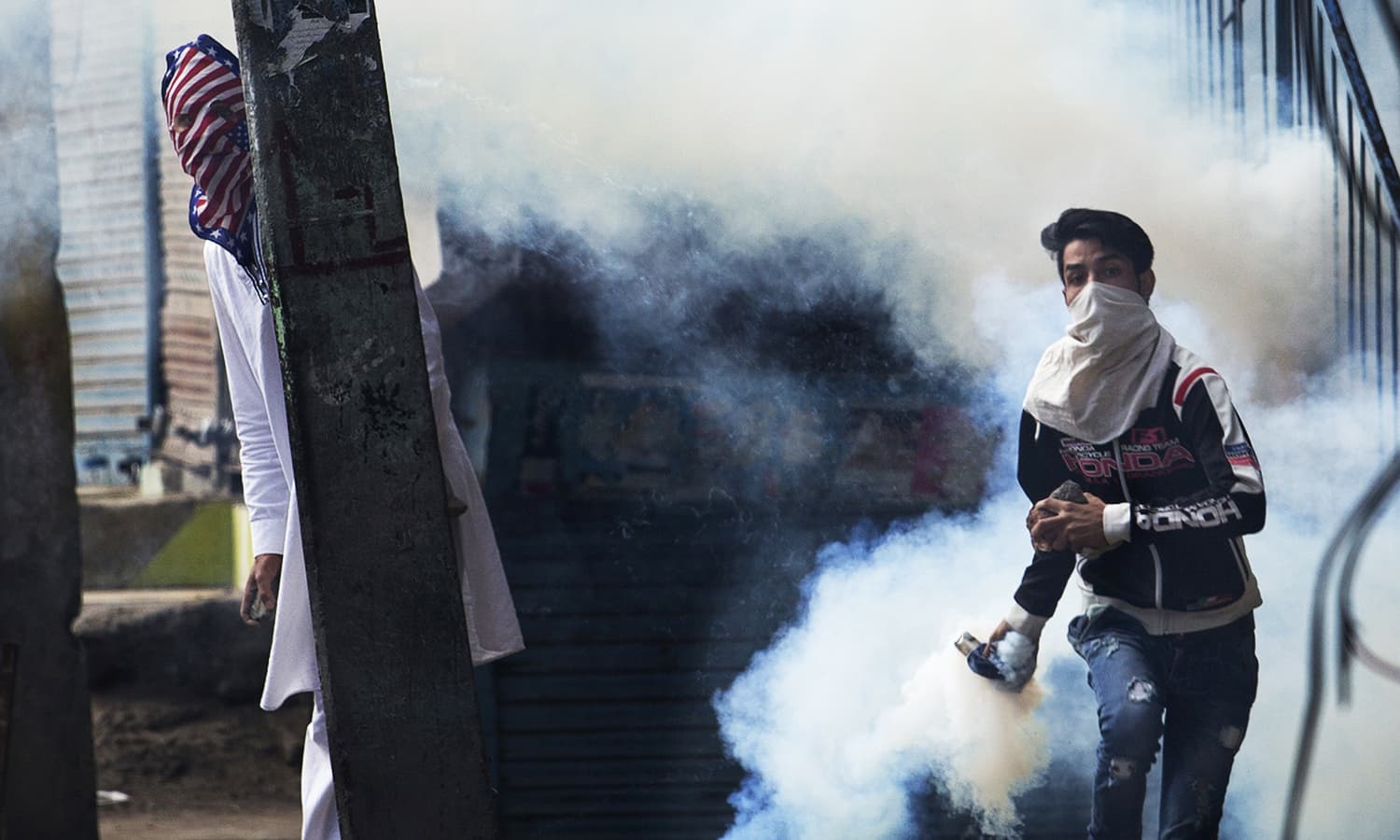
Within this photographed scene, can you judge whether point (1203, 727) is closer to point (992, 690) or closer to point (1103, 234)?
point (992, 690)

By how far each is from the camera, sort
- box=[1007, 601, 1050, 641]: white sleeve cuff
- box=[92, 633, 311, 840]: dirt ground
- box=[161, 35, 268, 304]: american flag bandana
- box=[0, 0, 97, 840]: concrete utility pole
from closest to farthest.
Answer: box=[161, 35, 268, 304]: american flag bandana
box=[1007, 601, 1050, 641]: white sleeve cuff
box=[0, 0, 97, 840]: concrete utility pole
box=[92, 633, 311, 840]: dirt ground

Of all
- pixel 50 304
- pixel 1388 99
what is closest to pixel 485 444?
pixel 50 304

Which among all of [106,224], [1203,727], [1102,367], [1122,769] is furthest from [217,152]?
[106,224]

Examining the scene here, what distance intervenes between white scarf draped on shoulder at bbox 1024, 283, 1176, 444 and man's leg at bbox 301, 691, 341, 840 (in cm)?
218

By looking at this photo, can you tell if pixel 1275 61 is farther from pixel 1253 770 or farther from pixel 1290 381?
pixel 1253 770

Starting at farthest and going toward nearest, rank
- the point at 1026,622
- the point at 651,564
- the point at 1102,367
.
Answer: the point at 651,564
the point at 1026,622
the point at 1102,367

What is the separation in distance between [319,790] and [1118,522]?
220 cm

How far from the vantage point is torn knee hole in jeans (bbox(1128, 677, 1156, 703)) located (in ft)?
11.9

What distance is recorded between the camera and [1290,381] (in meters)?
3.98

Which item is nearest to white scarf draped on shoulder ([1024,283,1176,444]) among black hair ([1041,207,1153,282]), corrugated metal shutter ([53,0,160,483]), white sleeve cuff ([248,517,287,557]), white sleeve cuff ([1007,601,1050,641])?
black hair ([1041,207,1153,282])

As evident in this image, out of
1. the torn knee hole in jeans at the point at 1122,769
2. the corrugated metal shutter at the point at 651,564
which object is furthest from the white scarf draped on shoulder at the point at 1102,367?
the torn knee hole in jeans at the point at 1122,769

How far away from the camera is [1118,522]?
12.2 feet

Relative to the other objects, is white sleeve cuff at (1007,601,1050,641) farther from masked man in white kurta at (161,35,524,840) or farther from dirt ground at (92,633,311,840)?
dirt ground at (92,633,311,840)

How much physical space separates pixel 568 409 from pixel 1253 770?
2368 mm
